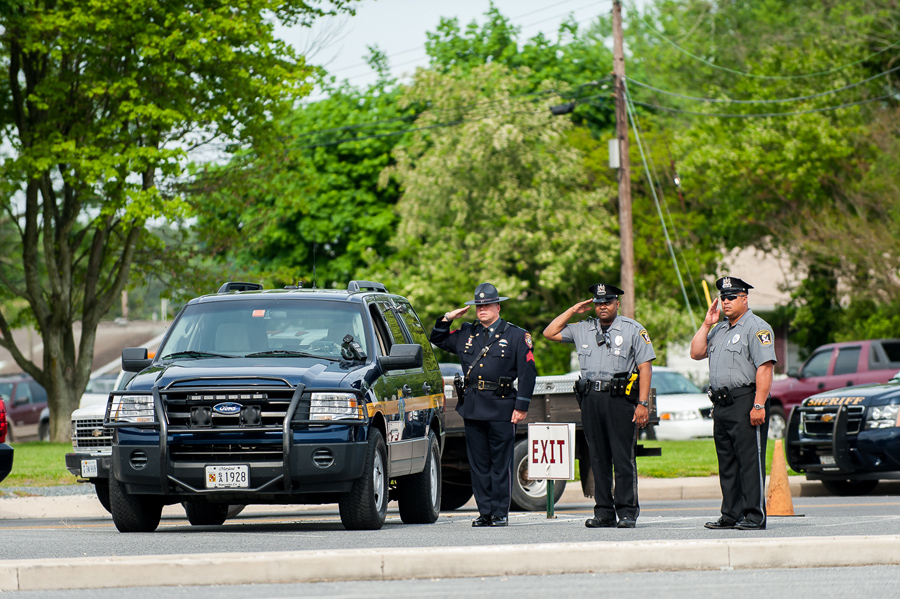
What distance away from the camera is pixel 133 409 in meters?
10.6

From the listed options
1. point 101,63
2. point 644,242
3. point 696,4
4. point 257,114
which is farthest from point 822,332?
point 101,63

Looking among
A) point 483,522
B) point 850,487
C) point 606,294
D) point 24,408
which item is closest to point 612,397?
point 606,294

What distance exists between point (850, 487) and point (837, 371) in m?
9.27

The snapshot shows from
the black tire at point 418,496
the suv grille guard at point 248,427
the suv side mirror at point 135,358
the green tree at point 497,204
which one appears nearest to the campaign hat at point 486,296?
the black tire at point 418,496

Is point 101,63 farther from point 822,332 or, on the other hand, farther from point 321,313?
point 822,332

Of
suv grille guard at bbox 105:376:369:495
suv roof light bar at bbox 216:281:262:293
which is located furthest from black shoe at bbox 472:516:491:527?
suv roof light bar at bbox 216:281:262:293

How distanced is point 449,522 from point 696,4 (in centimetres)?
3997

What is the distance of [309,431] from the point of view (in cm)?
1038

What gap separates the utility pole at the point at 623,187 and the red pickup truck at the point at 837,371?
349cm

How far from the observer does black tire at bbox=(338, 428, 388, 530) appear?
415 inches

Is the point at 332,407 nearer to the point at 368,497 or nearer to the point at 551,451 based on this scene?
the point at 368,497

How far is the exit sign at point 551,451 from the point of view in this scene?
12445 millimetres

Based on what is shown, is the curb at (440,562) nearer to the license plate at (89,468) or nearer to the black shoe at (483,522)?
the black shoe at (483,522)

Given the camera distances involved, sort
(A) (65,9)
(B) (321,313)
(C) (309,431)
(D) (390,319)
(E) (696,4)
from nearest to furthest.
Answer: (C) (309,431)
(B) (321,313)
(D) (390,319)
(A) (65,9)
(E) (696,4)
